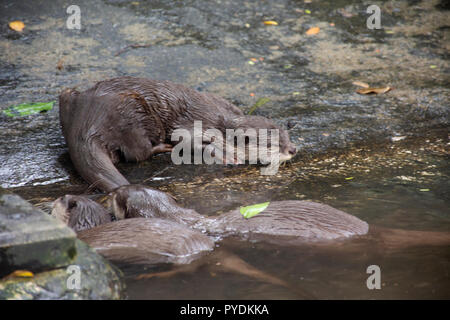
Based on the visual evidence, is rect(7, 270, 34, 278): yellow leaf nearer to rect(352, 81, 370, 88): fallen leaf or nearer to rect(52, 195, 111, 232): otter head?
rect(52, 195, 111, 232): otter head

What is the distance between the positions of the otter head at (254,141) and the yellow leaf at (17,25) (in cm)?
221

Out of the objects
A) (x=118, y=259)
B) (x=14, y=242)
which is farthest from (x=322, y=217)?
(x=14, y=242)

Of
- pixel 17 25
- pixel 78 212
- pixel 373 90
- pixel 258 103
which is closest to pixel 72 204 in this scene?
pixel 78 212

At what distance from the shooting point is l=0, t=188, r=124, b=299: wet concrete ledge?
165 centimetres

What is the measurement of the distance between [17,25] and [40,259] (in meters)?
3.50

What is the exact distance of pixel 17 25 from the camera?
4.63 metres

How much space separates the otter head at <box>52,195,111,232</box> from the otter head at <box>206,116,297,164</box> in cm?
107

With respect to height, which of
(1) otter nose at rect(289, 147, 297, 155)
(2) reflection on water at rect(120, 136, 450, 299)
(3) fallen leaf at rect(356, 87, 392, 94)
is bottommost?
(2) reflection on water at rect(120, 136, 450, 299)

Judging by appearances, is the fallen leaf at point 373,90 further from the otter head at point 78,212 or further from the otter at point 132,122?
the otter head at point 78,212

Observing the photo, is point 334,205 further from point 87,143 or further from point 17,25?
point 17,25

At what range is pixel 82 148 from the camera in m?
2.91

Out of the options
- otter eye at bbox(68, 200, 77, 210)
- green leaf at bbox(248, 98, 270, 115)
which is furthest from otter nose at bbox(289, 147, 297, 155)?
otter eye at bbox(68, 200, 77, 210)

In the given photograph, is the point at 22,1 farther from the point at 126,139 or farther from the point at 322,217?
the point at 322,217

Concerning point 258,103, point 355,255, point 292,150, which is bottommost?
point 355,255
